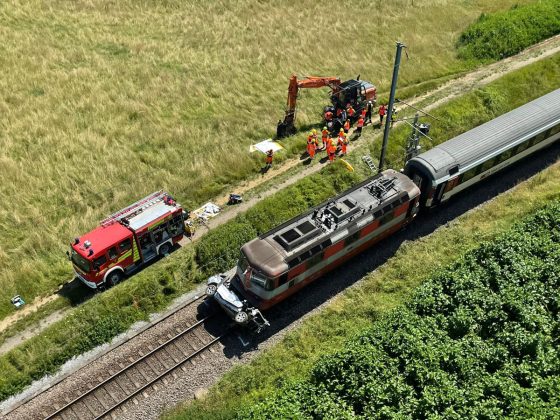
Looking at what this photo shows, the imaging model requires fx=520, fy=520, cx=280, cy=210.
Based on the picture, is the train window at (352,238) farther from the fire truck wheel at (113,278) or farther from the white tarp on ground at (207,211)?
the fire truck wheel at (113,278)

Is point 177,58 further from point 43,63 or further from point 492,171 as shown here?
point 492,171

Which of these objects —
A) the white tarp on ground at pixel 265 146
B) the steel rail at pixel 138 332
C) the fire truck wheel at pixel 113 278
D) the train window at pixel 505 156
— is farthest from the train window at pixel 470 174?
the fire truck wheel at pixel 113 278

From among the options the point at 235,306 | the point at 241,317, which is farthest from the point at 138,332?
the point at 241,317

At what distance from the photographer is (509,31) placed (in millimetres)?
47500

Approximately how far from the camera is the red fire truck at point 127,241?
24.4m

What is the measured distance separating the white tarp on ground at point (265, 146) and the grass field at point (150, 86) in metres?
0.82

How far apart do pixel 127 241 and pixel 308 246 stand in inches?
348

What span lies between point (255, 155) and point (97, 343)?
1581 cm

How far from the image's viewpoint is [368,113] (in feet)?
121

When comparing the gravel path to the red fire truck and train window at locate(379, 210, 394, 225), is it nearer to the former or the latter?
train window at locate(379, 210, 394, 225)

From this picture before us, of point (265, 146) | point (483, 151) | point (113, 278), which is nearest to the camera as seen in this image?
point (113, 278)

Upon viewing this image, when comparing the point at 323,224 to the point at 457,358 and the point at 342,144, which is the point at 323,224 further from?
the point at 342,144

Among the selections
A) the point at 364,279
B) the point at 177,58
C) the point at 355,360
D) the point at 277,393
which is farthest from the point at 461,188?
the point at 177,58

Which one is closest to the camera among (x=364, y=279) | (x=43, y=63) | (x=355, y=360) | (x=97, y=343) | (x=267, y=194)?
(x=355, y=360)
